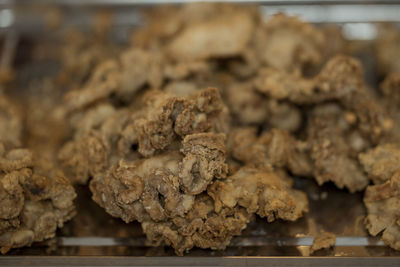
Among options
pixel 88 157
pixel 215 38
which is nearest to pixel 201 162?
pixel 88 157

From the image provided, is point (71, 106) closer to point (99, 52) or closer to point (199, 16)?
point (99, 52)

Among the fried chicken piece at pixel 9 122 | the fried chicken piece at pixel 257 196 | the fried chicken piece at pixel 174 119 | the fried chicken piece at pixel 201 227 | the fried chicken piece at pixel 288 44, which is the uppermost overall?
the fried chicken piece at pixel 288 44

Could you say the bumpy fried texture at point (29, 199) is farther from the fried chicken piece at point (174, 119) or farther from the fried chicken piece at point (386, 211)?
the fried chicken piece at point (386, 211)

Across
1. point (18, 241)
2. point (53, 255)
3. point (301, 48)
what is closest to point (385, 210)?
point (301, 48)

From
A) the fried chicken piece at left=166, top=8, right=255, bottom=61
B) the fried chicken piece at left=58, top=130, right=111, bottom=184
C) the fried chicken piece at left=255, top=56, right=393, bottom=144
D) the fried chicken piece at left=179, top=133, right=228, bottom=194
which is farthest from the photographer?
the fried chicken piece at left=166, top=8, right=255, bottom=61

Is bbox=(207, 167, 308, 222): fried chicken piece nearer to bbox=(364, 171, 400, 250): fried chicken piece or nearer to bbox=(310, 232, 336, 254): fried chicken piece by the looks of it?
bbox=(310, 232, 336, 254): fried chicken piece

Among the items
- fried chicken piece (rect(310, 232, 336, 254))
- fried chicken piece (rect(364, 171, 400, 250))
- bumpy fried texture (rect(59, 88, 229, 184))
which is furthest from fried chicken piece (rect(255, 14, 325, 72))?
fried chicken piece (rect(310, 232, 336, 254))

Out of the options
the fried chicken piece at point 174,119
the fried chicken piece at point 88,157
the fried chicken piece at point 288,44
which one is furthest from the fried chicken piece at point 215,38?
the fried chicken piece at point 88,157
